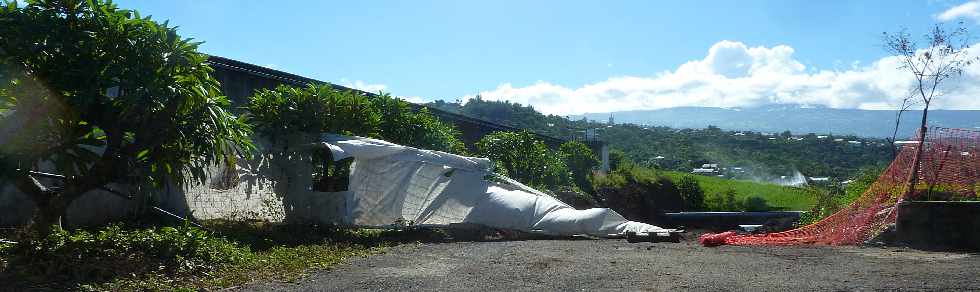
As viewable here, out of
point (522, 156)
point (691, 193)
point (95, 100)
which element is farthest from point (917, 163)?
point (691, 193)

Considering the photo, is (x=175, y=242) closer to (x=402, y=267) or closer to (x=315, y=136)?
(x=402, y=267)

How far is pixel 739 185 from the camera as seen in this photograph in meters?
40.4

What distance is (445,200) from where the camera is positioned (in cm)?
1334

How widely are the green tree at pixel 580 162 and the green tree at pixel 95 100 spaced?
61.8 feet

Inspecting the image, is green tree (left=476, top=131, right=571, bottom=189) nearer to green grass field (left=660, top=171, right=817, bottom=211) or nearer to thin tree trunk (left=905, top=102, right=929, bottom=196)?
thin tree trunk (left=905, top=102, right=929, bottom=196)

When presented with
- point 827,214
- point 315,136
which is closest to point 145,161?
point 315,136

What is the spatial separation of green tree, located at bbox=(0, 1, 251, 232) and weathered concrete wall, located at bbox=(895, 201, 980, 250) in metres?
9.26

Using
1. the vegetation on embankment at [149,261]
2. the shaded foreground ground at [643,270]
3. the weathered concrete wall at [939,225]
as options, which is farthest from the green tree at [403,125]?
the weathered concrete wall at [939,225]

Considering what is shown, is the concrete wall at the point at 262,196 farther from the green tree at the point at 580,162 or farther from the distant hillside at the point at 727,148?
the distant hillside at the point at 727,148

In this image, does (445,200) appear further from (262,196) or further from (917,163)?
(917,163)

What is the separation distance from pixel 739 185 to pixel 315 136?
3182cm

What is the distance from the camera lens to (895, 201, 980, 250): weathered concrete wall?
11156 mm

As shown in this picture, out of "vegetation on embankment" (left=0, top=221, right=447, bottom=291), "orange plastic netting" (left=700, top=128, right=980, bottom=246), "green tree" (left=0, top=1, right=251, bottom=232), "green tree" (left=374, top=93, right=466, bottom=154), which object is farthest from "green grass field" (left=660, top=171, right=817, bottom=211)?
"green tree" (left=0, top=1, right=251, bottom=232)

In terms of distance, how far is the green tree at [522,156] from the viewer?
20.8 metres
